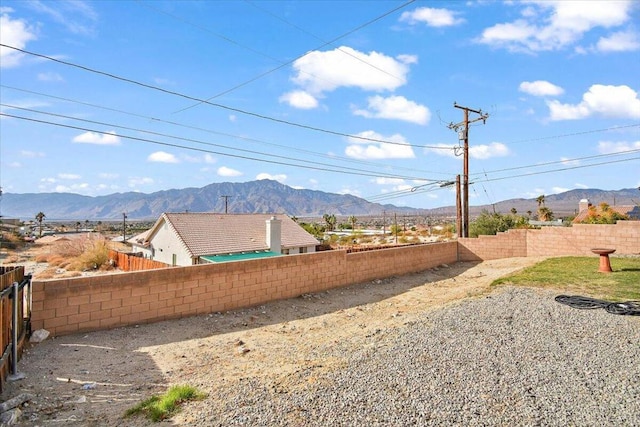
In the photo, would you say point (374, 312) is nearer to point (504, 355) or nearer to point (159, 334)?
point (504, 355)

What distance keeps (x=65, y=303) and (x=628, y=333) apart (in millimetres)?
12344

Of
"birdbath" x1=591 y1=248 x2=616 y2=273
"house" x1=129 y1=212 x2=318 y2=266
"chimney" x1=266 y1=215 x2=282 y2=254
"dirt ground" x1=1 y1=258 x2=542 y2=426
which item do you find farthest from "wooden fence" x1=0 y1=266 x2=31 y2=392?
"chimney" x1=266 y1=215 x2=282 y2=254

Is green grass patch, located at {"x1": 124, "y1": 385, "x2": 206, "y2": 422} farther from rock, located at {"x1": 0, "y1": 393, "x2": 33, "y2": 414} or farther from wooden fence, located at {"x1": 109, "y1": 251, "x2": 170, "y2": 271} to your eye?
wooden fence, located at {"x1": 109, "y1": 251, "x2": 170, "y2": 271}

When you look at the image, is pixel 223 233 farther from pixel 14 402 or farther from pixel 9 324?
pixel 14 402

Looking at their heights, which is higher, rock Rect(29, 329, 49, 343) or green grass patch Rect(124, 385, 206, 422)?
rock Rect(29, 329, 49, 343)

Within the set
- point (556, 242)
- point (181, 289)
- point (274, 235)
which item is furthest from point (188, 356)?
point (556, 242)

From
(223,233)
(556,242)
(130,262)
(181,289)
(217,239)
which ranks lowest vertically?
(130,262)

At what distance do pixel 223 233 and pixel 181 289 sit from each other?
15766mm

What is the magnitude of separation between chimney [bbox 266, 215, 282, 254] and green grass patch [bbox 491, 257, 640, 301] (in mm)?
16005

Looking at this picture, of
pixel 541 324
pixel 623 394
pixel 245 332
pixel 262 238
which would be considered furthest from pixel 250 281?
pixel 262 238

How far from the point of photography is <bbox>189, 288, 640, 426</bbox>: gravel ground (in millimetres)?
4609

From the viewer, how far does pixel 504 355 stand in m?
6.52

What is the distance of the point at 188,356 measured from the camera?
7.73 metres

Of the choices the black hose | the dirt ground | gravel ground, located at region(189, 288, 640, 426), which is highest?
the black hose
